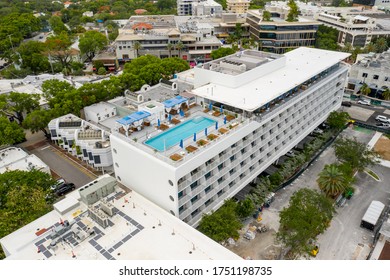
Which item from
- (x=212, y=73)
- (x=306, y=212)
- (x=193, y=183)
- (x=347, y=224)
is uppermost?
(x=212, y=73)

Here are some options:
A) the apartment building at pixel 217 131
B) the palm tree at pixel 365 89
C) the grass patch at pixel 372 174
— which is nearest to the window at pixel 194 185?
the apartment building at pixel 217 131

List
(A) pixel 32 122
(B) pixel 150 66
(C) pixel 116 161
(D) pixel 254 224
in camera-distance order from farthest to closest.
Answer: (B) pixel 150 66 < (A) pixel 32 122 < (D) pixel 254 224 < (C) pixel 116 161

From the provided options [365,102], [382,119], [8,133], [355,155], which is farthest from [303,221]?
[365,102]

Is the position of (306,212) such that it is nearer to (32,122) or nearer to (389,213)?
(389,213)

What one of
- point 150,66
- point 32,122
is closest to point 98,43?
point 150,66

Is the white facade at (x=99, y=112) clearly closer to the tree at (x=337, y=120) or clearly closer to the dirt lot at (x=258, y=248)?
the dirt lot at (x=258, y=248)
